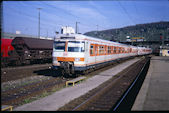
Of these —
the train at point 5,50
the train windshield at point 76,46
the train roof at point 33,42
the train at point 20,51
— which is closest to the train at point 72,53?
the train windshield at point 76,46

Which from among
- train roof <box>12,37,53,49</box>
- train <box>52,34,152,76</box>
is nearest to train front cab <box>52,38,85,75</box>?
train <box>52,34,152,76</box>

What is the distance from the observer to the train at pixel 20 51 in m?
18.5

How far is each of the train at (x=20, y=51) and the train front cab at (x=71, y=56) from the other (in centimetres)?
925

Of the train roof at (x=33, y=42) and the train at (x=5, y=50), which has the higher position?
the train roof at (x=33, y=42)

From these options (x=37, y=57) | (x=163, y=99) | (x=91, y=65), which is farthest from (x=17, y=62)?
(x=163, y=99)

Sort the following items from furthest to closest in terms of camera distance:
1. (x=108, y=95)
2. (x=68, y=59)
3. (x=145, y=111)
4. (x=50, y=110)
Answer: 1. (x=68, y=59)
2. (x=108, y=95)
3. (x=50, y=110)
4. (x=145, y=111)

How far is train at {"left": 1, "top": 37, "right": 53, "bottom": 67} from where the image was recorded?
18453 mm

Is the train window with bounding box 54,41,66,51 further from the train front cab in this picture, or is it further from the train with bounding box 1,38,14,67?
the train with bounding box 1,38,14,67

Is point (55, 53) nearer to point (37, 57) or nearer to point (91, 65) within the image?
point (91, 65)

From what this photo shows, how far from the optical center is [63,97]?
7707 mm

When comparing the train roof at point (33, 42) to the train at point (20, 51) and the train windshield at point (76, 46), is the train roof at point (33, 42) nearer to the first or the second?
the train at point (20, 51)

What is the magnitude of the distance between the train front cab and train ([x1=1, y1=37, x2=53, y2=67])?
9.25m

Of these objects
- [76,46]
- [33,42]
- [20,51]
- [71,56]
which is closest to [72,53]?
[71,56]

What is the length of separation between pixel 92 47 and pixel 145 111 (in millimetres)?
8867
